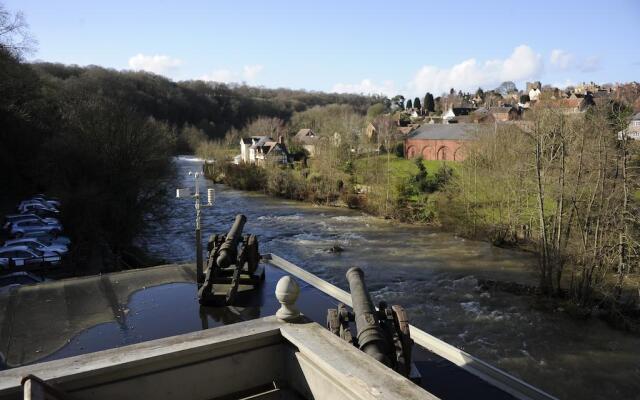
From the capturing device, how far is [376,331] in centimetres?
554

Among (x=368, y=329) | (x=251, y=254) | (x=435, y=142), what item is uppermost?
(x=435, y=142)

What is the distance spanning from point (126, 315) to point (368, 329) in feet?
23.5

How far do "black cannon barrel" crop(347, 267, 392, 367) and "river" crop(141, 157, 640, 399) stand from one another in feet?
26.2

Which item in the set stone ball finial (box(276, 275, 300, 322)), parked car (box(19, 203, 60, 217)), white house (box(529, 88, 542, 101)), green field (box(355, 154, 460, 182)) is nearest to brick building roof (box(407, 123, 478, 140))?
green field (box(355, 154, 460, 182))

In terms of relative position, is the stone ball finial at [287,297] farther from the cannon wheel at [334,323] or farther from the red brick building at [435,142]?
the red brick building at [435,142]

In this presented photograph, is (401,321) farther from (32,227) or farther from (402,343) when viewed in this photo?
(32,227)

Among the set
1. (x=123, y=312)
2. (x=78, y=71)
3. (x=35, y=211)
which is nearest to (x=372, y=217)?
(x=35, y=211)

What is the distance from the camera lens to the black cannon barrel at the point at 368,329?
5.37m

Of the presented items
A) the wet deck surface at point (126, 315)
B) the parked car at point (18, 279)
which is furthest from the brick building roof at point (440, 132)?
the parked car at point (18, 279)

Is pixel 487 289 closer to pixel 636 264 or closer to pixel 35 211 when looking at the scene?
pixel 636 264

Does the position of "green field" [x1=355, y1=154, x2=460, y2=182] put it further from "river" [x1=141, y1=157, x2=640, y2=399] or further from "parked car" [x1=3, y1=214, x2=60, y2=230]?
"parked car" [x1=3, y1=214, x2=60, y2=230]

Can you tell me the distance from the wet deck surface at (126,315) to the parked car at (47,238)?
9742 millimetres

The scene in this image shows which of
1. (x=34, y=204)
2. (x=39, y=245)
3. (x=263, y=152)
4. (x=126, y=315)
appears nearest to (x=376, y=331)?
(x=126, y=315)

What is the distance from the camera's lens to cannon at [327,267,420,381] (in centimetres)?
544
